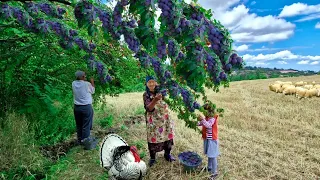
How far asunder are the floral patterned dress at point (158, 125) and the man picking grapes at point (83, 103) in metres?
1.83

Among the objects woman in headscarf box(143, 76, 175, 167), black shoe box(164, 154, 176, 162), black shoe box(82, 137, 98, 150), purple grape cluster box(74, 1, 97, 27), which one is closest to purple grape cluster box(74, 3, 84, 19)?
purple grape cluster box(74, 1, 97, 27)

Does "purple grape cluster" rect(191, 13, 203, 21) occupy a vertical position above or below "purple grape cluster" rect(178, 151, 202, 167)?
above

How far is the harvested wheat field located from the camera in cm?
609

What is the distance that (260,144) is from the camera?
26.0ft

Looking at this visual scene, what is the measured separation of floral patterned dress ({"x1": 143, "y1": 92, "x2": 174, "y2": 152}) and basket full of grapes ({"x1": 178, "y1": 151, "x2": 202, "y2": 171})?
44cm

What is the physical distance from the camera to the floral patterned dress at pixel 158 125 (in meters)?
6.05

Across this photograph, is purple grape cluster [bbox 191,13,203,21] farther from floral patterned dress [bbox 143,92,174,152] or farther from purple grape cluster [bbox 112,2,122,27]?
floral patterned dress [bbox 143,92,174,152]

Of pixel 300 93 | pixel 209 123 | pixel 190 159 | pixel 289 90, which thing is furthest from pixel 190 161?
pixel 289 90

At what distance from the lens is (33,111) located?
22.6 ft

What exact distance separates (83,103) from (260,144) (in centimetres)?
437

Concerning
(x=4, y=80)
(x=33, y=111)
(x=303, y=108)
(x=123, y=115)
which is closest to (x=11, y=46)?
(x=4, y=80)

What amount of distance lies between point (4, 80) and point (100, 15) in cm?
494

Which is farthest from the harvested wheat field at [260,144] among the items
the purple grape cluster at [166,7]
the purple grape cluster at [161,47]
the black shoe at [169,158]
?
the purple grape cluster at [166,7]

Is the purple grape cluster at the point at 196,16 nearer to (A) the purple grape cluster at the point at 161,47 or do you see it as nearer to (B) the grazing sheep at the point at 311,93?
(A) the purple grape cluster at the point at 161,47
